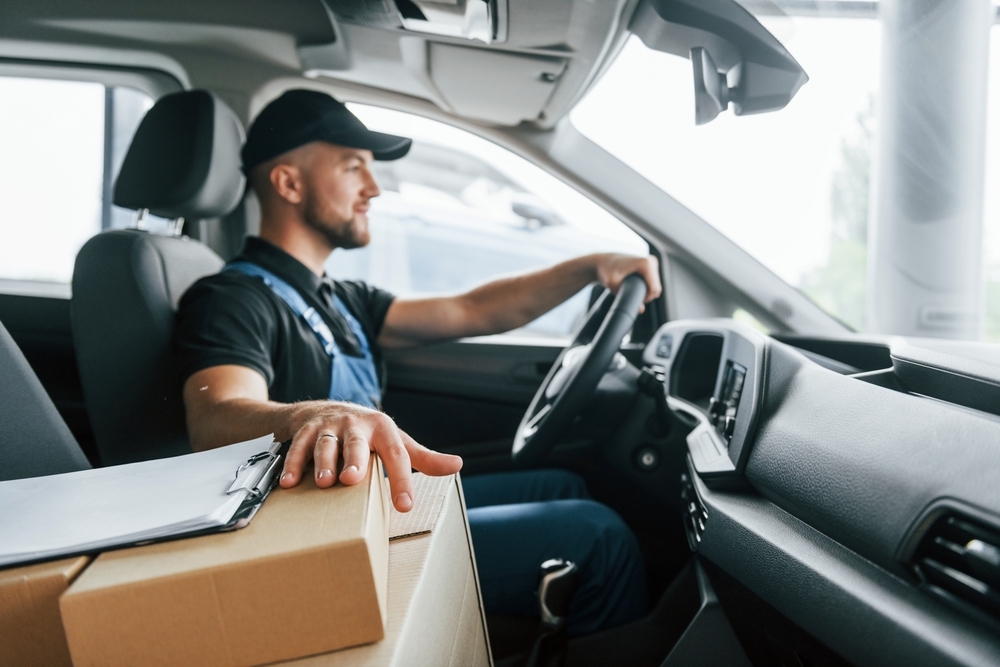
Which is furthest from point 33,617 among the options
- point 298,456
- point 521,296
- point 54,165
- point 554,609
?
→ point 54,165

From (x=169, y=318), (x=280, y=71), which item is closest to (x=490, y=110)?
(x=280, y=71)

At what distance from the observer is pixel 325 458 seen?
65cm

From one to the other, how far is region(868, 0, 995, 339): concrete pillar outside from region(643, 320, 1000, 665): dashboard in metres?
0.35

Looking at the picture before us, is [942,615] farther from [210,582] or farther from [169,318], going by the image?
[169,318]

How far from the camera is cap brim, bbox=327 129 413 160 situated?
5.74 feet

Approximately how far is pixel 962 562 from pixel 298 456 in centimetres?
58

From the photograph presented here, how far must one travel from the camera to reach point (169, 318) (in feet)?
4.68

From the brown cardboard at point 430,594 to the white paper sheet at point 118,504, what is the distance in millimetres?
146

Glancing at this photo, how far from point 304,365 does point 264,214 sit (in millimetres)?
467

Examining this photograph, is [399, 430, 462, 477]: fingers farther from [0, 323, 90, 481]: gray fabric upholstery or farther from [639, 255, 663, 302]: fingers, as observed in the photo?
[639, 255, 663, 302]: fingers

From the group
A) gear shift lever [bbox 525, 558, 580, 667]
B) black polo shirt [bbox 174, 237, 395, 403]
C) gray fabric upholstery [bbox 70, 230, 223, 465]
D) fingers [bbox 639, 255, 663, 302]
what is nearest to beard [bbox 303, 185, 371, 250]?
black polo shirt [bbox 174, 237, 395, 403]

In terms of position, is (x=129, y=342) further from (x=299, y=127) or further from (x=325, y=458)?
(x=325, y=458)

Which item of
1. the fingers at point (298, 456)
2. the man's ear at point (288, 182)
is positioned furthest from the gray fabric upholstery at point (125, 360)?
the fingers at point (298, 456)

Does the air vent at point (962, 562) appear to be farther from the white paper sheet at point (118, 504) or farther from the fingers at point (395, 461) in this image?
the white paper sheet at point (118, 504)
